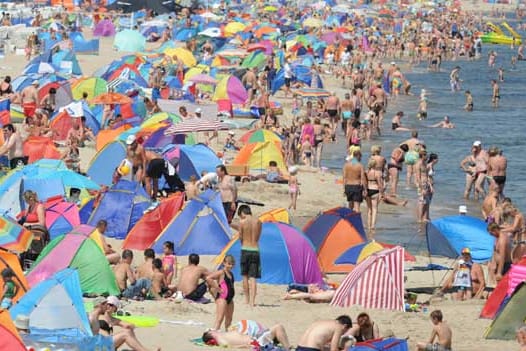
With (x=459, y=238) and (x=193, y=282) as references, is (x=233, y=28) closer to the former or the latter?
(x=459, y=238)

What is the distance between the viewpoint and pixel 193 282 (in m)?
12.5

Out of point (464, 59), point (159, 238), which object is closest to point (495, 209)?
point (159, 238)

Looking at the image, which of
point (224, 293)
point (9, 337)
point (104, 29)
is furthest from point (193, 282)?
point (104, 29)

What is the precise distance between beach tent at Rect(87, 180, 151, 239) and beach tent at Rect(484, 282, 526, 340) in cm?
561

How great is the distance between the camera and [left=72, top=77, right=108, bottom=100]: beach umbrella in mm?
25084

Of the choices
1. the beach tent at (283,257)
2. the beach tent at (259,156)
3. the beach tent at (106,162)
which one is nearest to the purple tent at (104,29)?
the beach tent at (259,156)

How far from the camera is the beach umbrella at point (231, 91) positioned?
94.8 feet

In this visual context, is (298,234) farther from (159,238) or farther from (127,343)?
(127,343)

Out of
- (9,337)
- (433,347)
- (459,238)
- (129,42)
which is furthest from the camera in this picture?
(129,42)

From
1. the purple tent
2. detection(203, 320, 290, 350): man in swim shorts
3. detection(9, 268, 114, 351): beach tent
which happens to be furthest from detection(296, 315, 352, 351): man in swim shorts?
the purple tent

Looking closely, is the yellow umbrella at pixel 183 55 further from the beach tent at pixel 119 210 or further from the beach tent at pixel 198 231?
the beach tent at pixel 198 231

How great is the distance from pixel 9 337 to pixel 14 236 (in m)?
3.82

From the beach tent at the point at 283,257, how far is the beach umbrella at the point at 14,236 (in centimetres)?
211

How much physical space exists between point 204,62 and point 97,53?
568 cm
